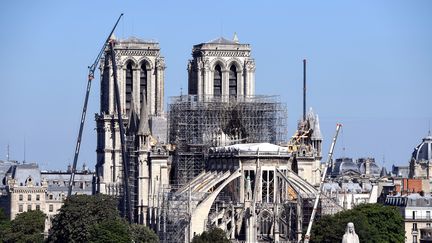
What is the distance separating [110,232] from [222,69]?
33162mm

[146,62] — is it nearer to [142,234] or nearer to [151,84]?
[151,84]

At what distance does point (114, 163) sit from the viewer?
188625mm

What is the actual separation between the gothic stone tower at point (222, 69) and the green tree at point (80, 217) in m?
18.9

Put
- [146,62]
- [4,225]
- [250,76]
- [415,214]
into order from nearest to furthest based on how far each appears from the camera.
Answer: [415,214] < [250,76] < [4,225] < [146,62]

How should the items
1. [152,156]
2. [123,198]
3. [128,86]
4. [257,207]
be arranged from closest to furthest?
[257,207]
[152,156]
[123,198]
[128,86]

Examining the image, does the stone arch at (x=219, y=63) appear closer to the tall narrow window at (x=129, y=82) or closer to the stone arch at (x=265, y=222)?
the tall narrow window at (x=129, y=82)

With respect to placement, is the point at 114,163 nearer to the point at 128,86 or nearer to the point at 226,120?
the point at 128,86

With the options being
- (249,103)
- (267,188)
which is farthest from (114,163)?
(267,188)

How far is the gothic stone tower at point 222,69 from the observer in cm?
17975

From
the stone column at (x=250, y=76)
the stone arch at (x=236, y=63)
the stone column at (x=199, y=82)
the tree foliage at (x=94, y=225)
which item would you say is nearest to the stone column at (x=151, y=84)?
the stone column at (x=199, y=82)

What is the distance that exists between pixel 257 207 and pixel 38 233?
3187 cm

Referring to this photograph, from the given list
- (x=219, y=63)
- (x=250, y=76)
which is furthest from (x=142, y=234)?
(x=250, y=76)

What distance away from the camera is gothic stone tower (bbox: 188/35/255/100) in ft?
590

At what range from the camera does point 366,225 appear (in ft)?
477
